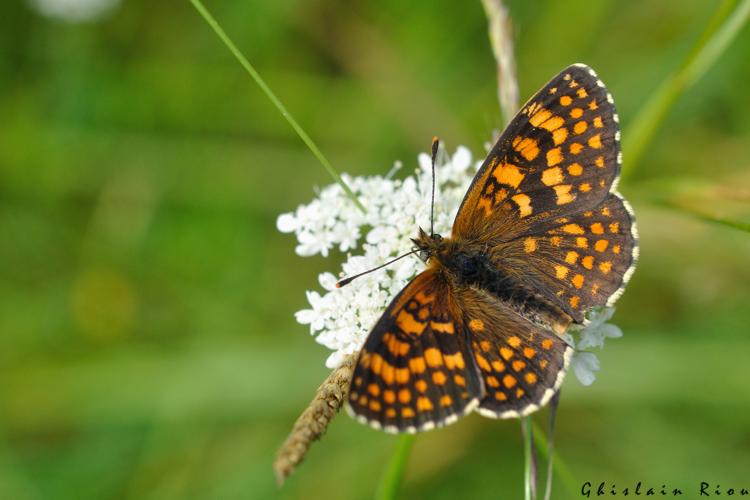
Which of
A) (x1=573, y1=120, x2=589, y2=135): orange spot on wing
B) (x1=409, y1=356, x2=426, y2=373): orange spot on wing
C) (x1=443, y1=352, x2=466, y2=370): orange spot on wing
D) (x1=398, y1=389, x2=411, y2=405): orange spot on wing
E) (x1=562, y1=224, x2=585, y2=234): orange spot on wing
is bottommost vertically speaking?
(x1=398, y1=389, x2=411, y2=405): orange spot on wing

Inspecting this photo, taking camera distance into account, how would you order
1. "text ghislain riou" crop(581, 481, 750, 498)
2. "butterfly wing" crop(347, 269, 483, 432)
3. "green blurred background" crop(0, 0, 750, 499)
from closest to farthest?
"butterfly wing" crop(347, 269, 483, 432) → "text ghislain riou" crop(581, 481, 750, 498) → "green blurred background" crop(0, 0, 750, 499)

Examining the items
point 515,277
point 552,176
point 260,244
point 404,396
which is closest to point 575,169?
point 552,176

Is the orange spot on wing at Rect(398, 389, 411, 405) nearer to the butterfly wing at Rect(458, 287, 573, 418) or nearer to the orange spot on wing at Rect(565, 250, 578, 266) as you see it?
the butterfly wing at Rect(458, 287, 573, 418)

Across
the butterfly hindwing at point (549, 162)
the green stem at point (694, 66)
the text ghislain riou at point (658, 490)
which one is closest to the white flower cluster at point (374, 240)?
the butterfly hindwing at point (549, 162)

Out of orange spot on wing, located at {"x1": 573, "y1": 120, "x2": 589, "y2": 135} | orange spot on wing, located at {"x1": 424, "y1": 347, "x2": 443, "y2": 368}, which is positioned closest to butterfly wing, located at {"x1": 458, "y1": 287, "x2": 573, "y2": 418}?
orange spot on wing, located at {"x1": 424, "y1": 347, "x2": 443, "y2": 368}

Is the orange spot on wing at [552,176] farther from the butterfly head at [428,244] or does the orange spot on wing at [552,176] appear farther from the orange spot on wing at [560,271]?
the butterfly head at [428,244]

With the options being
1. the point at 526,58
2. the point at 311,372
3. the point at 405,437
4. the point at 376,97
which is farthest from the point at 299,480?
the point at 526,58

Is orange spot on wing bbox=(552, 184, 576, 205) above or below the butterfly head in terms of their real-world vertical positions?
below
